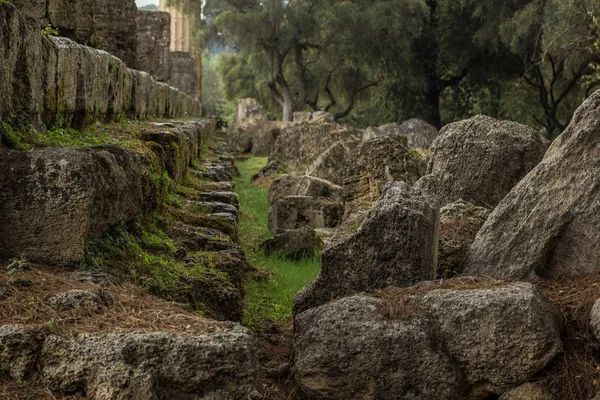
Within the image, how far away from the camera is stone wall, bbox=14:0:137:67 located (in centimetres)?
754

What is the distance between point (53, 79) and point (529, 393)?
3.55 m

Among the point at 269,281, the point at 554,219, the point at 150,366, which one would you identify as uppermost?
the point at 554,219

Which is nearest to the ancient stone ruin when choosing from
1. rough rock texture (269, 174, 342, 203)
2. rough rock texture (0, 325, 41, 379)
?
rough rock texture (0, 325, 41, 379)

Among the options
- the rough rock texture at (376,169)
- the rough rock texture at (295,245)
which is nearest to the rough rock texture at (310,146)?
the rough rock texture at (376,169)

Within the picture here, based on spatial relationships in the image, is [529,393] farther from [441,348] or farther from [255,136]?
[255,136]

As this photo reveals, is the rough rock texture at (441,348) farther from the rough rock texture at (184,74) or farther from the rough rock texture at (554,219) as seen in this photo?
the rough rock texture at (184,74)

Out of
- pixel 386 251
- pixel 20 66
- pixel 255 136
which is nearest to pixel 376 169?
pixel 386 251

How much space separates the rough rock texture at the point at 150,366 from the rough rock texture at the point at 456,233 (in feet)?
7.48

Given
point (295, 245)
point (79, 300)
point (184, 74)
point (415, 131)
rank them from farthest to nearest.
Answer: point (184, 74), point (415, 131), point (295, 245), point (79, 300)

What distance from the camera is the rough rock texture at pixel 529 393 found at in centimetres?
394

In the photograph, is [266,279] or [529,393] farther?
[266,279]

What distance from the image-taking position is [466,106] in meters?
→ 35.3

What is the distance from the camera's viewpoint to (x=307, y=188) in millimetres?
13102

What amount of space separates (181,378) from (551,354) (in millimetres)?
1714
